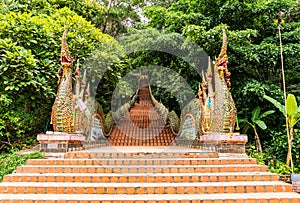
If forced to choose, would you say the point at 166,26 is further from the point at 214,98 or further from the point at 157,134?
the point at 214,98

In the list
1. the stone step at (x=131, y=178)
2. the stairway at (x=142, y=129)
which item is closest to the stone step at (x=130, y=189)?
the stone step at (x=131, y=178)

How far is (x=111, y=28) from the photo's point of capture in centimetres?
1488

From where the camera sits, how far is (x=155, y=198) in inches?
141

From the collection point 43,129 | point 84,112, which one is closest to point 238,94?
point 84,112

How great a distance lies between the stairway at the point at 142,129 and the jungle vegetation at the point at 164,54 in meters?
1.32

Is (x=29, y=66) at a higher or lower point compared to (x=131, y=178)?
higher

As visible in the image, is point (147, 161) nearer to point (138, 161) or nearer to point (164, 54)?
point (138, 161)

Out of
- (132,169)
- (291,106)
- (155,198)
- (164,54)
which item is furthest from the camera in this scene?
(164,54)

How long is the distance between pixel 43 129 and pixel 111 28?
28.3ft

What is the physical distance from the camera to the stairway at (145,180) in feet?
11.9

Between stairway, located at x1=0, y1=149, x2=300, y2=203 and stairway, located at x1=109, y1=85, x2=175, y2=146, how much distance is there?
373 centimetres

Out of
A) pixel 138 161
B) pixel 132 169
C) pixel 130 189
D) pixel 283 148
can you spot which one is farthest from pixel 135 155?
pixel 283 148

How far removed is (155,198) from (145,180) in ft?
2.03

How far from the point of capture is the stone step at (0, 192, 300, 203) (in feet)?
11.4
